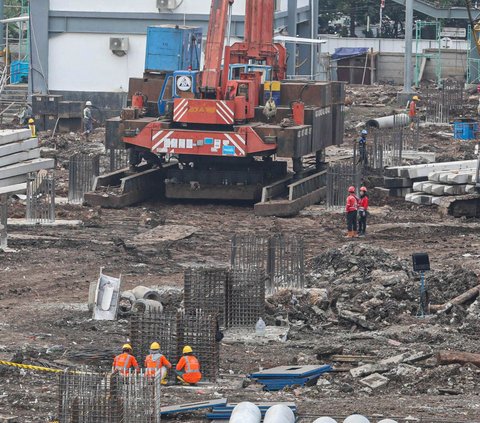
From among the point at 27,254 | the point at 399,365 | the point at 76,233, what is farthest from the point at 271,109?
the point at 399,365

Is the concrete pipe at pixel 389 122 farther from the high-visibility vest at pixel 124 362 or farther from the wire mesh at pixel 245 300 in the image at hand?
the high-visibility vest at pixel 124 362

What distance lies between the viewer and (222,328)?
18578 mm

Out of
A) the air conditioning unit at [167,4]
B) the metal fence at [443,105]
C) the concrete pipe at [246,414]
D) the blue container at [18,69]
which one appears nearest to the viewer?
the concrete pipe at [246,414]

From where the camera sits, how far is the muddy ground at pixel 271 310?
47.4ft

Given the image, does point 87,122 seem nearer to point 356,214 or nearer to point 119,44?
point 119,44

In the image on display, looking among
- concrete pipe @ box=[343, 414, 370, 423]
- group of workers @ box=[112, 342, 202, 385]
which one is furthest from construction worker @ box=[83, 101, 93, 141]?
concrete pipe @ box=[343, 414, 370, 423]

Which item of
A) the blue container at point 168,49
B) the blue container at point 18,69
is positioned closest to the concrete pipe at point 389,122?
the blue container at point 168,49

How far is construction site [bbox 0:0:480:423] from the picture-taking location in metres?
14.8

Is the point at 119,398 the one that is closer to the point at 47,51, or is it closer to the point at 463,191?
the point at 463,191

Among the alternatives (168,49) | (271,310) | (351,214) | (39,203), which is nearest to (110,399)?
(271,310)

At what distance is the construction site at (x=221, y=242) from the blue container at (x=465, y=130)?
13 cm

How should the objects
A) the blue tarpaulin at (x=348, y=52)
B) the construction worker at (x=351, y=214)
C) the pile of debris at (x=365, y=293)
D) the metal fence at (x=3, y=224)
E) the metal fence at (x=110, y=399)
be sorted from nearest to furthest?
the metal fence at (x=110, y=399), the pile of debris at (x=365, y=293), the metal fence at (x=3, y=224), the construction worker at (x=351, y=214), the blue tarpaulin at (x=348, y=52)

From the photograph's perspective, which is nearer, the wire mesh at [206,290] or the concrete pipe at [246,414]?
the concrete pipe at [246,414]

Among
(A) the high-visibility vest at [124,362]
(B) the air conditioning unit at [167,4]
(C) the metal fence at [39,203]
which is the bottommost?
(A) the high-visibility vest at [124,362]
